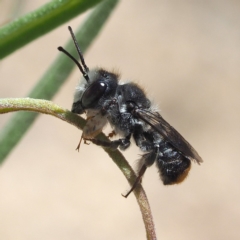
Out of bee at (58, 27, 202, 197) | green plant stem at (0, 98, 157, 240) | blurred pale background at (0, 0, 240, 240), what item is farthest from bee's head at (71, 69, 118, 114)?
blurred pale background at (0, 0, 240, 240)

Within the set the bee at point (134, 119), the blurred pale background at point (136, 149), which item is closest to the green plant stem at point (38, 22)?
the bee at point (134, 119)

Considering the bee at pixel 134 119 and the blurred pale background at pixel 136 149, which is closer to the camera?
the bee at pixel 134 119

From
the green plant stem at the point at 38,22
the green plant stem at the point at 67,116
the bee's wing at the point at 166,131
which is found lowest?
the green plant stem at the point at 67,116

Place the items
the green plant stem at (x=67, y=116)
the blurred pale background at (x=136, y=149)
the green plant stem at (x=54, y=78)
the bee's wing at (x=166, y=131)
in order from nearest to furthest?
the green plant stem at (x=67, y=116) < the green plant stem at (x=54, y=78) < the bee's wing at (x=166, y=131) < the blurred pale background at (x=136, y=149)

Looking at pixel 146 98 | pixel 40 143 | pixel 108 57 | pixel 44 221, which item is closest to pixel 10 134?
pixel 146 98

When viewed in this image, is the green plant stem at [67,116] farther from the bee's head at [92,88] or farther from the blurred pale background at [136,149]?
the blurred pale background at [136,149]

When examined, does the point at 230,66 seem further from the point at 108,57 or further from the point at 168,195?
the point at 168,195

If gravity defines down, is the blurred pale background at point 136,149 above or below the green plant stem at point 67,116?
above

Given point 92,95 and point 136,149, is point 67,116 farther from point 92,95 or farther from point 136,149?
point 136,149
